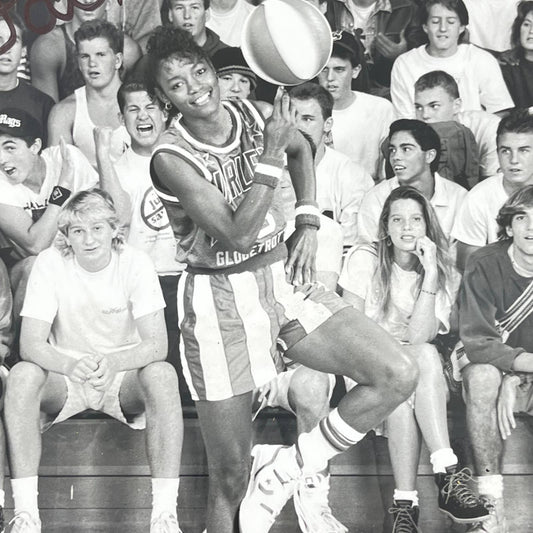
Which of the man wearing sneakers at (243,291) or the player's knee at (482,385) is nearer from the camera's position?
the man wearing sneakers at (243,291)

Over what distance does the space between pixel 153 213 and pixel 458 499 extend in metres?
1.74

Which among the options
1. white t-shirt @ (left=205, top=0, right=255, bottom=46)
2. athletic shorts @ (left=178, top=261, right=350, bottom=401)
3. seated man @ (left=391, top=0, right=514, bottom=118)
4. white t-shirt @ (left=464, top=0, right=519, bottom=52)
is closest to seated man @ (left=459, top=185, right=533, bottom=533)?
seated man @ (left=391, top=0, right=514, bottom=118)

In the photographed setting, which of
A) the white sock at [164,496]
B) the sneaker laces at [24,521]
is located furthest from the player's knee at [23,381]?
the white sock at [164,496]

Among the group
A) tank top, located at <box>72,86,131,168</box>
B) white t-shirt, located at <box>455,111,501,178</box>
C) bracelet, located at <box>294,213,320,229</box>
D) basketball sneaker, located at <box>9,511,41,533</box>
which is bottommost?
basketball sneaker, located at <box>9,511,41,533</box>

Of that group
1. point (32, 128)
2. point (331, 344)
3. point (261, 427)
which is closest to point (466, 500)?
point (261, 427)

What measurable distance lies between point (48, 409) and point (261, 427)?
885 mm

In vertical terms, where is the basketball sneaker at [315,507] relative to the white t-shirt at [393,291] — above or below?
below

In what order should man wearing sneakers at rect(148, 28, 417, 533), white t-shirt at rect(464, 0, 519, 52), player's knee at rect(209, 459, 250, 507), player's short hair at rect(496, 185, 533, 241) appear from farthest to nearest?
white t-shirt at rect(464, 0, 519, 52), player's short hair at rect(496, 185, 533, 241), player's knee at rect(209, 459, 250, 507), man wearing sneakers at rect(148, 28, 417, 533)

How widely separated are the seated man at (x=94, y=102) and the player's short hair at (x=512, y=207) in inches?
65.0

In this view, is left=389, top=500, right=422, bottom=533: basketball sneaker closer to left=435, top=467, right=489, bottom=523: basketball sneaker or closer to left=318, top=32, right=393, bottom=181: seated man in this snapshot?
left=435, top=467, right=489, bottom=523: basketball sneaker

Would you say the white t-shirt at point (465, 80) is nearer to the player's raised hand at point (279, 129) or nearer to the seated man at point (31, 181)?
the player's raised hand at point (279, 129)

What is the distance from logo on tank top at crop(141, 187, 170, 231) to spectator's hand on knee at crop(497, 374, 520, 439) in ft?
5.17

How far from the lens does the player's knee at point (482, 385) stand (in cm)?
414

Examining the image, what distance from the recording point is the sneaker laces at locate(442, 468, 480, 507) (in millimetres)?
3988
